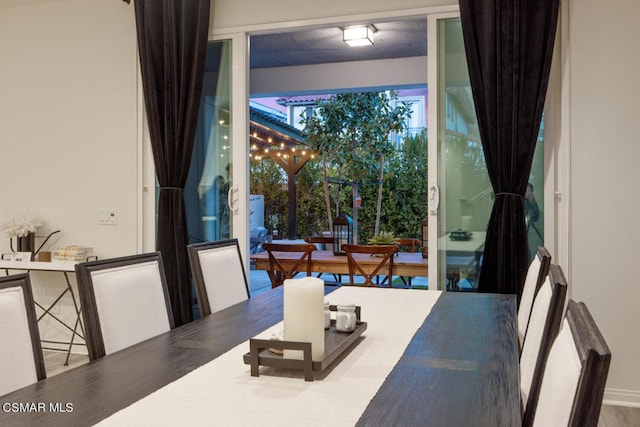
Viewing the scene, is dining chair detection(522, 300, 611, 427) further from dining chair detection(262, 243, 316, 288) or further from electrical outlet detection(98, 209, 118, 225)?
dining chair detection(262, 243, 316, 288)

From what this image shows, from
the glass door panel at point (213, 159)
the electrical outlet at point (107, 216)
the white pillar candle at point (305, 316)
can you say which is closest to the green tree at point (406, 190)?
the glass door panel at point (213, 159)

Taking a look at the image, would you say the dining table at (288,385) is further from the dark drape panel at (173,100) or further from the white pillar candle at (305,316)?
the dark drape panel at (173,100)

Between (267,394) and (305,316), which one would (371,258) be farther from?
(267,394)

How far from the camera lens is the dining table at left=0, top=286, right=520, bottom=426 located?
3.60ft

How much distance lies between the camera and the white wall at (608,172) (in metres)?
3.17

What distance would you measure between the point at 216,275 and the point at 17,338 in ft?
3.61

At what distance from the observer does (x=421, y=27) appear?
189 inches

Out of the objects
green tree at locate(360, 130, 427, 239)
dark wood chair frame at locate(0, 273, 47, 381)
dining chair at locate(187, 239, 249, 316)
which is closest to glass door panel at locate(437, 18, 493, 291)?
dining chair at locate(187, 239, 249, 316)

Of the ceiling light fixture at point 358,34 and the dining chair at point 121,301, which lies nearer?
the dining chair at point 121,301

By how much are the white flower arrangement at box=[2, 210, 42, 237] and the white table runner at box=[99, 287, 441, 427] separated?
3.21 meters

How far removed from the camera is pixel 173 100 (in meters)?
4.01

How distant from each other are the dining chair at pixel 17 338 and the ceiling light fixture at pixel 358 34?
376 cm

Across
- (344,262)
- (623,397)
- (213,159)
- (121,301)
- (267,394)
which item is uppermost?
(213,159)

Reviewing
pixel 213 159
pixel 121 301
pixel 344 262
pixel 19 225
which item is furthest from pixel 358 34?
pixel 121 301
